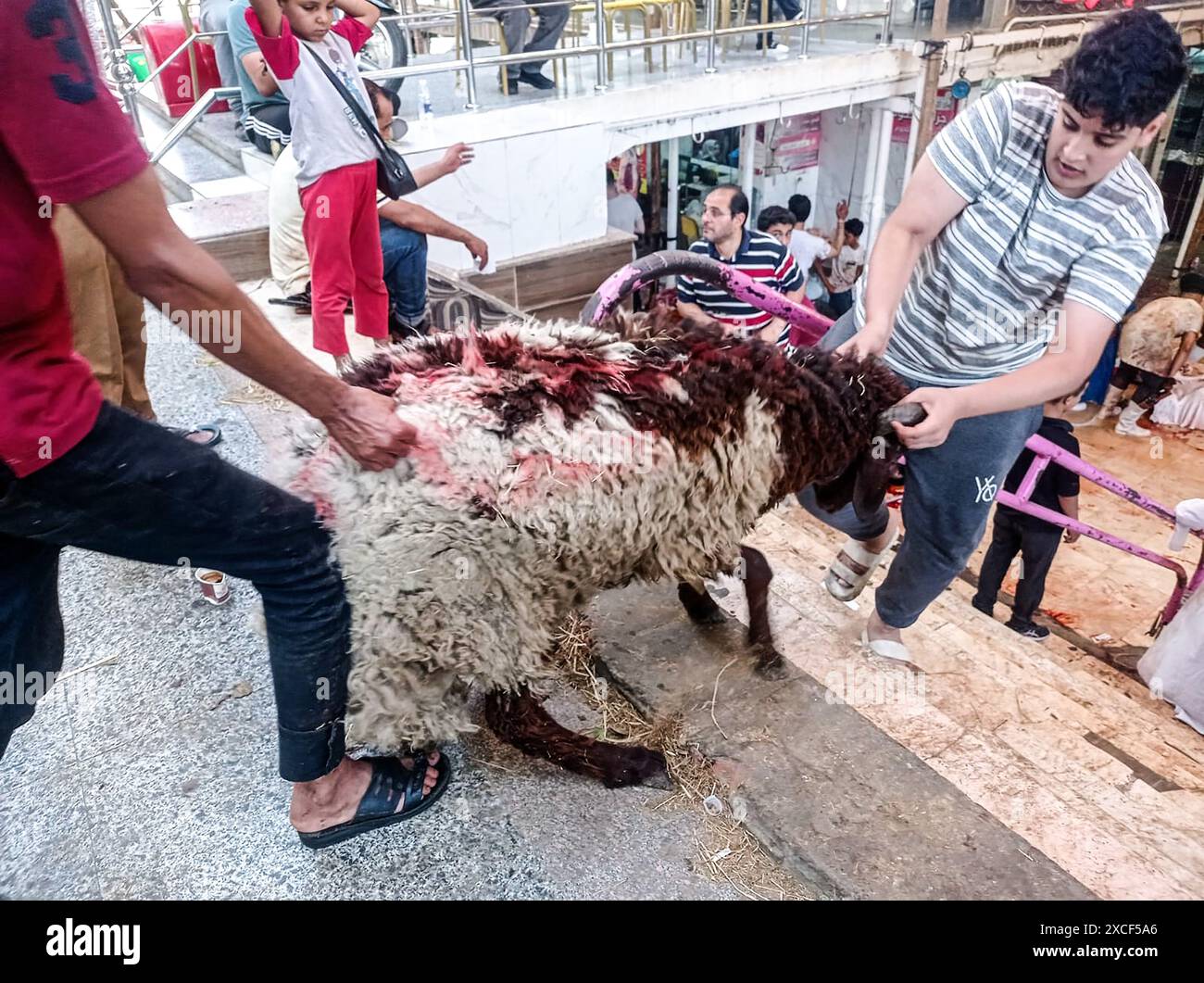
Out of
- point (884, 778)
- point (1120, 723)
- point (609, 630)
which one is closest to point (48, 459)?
point (609, 630)

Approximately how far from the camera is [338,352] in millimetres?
4000

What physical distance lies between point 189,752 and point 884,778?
1.89m

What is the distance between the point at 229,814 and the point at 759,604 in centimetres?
168

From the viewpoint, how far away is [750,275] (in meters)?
4.90

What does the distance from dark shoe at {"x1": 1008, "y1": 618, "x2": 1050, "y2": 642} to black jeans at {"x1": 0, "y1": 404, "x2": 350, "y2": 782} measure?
4498 millimetres

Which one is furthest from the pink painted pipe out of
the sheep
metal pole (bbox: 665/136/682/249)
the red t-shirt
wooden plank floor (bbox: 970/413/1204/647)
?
metal pole (bbox: 665/136/682/249)

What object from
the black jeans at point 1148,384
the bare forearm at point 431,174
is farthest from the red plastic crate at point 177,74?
the black jeans at point 1148,384

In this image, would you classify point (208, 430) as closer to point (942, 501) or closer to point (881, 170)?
point (942, 501)

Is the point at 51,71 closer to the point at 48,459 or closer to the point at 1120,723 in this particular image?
the point at 48,459

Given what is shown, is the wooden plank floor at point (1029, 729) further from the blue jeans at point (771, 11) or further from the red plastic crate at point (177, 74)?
the blue jeans at point (771, 11)

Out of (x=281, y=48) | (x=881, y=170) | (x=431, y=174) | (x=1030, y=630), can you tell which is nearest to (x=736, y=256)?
(x=431, y=174)

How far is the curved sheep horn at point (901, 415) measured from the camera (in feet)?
7.41

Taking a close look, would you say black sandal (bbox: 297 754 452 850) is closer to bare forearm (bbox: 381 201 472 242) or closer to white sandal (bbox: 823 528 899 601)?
white sandal (bbox: 823 528 899 601)

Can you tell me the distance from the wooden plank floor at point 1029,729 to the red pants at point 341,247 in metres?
2.32
